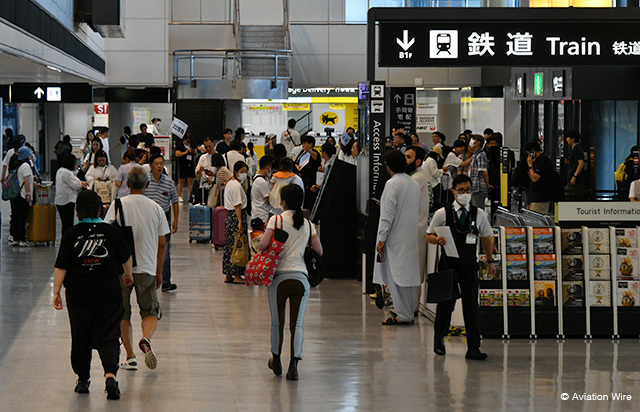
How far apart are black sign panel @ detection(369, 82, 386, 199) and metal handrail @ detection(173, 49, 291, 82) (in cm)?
1836

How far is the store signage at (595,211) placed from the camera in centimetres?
956

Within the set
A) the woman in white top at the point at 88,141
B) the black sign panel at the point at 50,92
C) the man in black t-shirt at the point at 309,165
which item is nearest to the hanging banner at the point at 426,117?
the woman in white top at the point at 88,141

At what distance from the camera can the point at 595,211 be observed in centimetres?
959

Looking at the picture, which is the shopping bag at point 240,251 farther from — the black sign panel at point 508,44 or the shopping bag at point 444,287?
the shopping bag at point 444,287

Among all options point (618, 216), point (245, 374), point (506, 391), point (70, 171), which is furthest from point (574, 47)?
point (70, 171)

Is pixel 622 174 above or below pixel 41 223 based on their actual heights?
above

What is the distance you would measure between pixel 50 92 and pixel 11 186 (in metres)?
4.05

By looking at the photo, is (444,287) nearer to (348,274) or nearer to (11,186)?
(348,274)

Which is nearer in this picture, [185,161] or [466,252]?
[466,252]

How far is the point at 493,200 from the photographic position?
67.9 feet

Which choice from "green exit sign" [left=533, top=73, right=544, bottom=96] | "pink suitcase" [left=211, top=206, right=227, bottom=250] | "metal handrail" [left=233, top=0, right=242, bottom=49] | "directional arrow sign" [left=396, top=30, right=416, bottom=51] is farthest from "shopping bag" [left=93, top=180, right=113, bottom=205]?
"metal handrail" [left=233, top=0, right=242, bottom=49]

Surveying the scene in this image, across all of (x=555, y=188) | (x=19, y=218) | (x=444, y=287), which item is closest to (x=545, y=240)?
(x=444, y=287)

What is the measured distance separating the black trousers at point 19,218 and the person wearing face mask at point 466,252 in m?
9.68

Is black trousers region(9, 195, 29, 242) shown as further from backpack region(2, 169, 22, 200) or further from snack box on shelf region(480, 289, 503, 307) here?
snack box on shelf region(480, 289, 503, 307)
